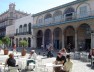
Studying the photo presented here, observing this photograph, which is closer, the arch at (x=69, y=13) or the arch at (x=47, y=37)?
the arch at (x=69, y=13)

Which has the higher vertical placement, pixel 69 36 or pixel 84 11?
pixel 84 11

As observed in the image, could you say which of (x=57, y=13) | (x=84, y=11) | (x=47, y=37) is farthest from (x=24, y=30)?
(x=84, y=11)

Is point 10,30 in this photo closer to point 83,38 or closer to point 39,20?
point 39,20

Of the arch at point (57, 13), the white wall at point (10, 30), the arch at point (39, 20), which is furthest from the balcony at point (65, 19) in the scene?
the white wall at point (10, 30)

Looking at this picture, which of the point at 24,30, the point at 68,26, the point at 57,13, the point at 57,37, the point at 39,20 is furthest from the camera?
the point at 24,30

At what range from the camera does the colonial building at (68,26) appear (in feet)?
91.1

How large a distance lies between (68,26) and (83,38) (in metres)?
2.86

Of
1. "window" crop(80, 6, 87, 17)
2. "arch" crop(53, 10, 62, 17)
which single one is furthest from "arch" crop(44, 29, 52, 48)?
"window" crop(80, 6, 87, 17)

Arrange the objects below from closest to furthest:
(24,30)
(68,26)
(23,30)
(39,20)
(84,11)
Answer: (84,11)
(68,26)
(39,20)
(24,30)
(23,30)

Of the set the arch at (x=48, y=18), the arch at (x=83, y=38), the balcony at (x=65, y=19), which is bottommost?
→ the arch at (x=83, y=38)

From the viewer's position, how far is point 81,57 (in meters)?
17.9

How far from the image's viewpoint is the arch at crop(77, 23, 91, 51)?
29062 millimetres

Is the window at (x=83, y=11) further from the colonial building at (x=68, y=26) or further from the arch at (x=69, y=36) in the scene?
the arch at (x=69, y=36)

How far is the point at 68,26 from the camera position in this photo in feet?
101
